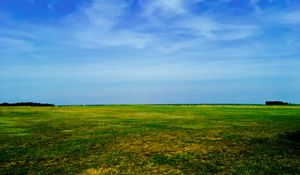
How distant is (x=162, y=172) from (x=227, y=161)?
14.5 feet

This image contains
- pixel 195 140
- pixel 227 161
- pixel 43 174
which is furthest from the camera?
pixel 195 140

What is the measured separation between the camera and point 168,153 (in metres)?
20.2

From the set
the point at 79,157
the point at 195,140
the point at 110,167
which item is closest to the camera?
the point at 110,167

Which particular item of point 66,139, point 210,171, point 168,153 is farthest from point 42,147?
point 210,171

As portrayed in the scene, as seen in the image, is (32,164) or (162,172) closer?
(162,172)

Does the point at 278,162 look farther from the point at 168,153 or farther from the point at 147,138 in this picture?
the point at 147,138

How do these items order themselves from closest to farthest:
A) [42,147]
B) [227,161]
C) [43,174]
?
[43,174] → [227,161] → [42,147]

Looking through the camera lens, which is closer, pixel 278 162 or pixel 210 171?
pixel 210 171

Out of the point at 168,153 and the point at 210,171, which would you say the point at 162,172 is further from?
the point at 168,153

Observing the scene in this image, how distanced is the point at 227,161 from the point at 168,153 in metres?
4.04

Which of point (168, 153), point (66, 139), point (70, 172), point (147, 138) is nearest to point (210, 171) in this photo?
point (168, 153)

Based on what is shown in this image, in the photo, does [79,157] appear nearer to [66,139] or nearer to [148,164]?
[148,164]

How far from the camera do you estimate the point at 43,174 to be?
15.4 metres

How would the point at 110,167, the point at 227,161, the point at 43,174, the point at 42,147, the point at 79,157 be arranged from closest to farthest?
1. the point at 43,174
2. the point at 110,167
3. the point at 227,161
4. the point at 79,157
5. the point at 42,147
